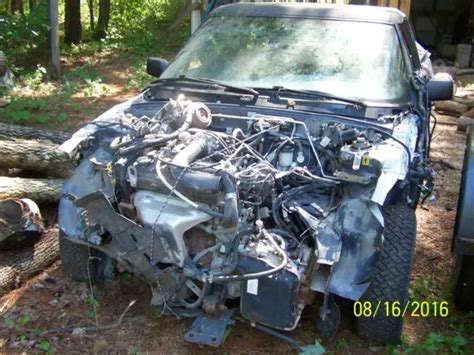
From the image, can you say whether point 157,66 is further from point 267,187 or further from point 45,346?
point 45,346

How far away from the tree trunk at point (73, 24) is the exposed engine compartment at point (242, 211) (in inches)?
474

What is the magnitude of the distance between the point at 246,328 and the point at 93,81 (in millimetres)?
8060

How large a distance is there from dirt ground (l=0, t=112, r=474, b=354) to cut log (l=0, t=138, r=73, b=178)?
1.41 m

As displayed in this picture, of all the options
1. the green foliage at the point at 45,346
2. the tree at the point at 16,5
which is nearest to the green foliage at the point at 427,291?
the green foliage at the point at 45,346

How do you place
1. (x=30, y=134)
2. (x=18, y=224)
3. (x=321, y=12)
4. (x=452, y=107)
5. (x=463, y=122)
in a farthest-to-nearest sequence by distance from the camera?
(x=452, y=107), (x=463, y=122), (x=30, y=134), (x=321, y=12), (x=18, y=224)

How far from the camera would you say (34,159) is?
570cm

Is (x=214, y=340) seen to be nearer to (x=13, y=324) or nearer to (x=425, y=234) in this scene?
(x=13, y=324)

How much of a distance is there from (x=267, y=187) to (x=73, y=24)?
13.0 m

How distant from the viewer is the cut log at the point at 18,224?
4543 millimetres

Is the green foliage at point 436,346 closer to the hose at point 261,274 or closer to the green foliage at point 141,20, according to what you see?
the hose at point 261,274

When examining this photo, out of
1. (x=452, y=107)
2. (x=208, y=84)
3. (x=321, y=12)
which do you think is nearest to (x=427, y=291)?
(x=208, y=84)

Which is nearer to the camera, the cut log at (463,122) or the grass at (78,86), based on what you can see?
the grass at (78,86)

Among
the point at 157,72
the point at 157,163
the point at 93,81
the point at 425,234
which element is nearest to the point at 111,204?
the point at 157,163

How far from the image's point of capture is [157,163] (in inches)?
131
